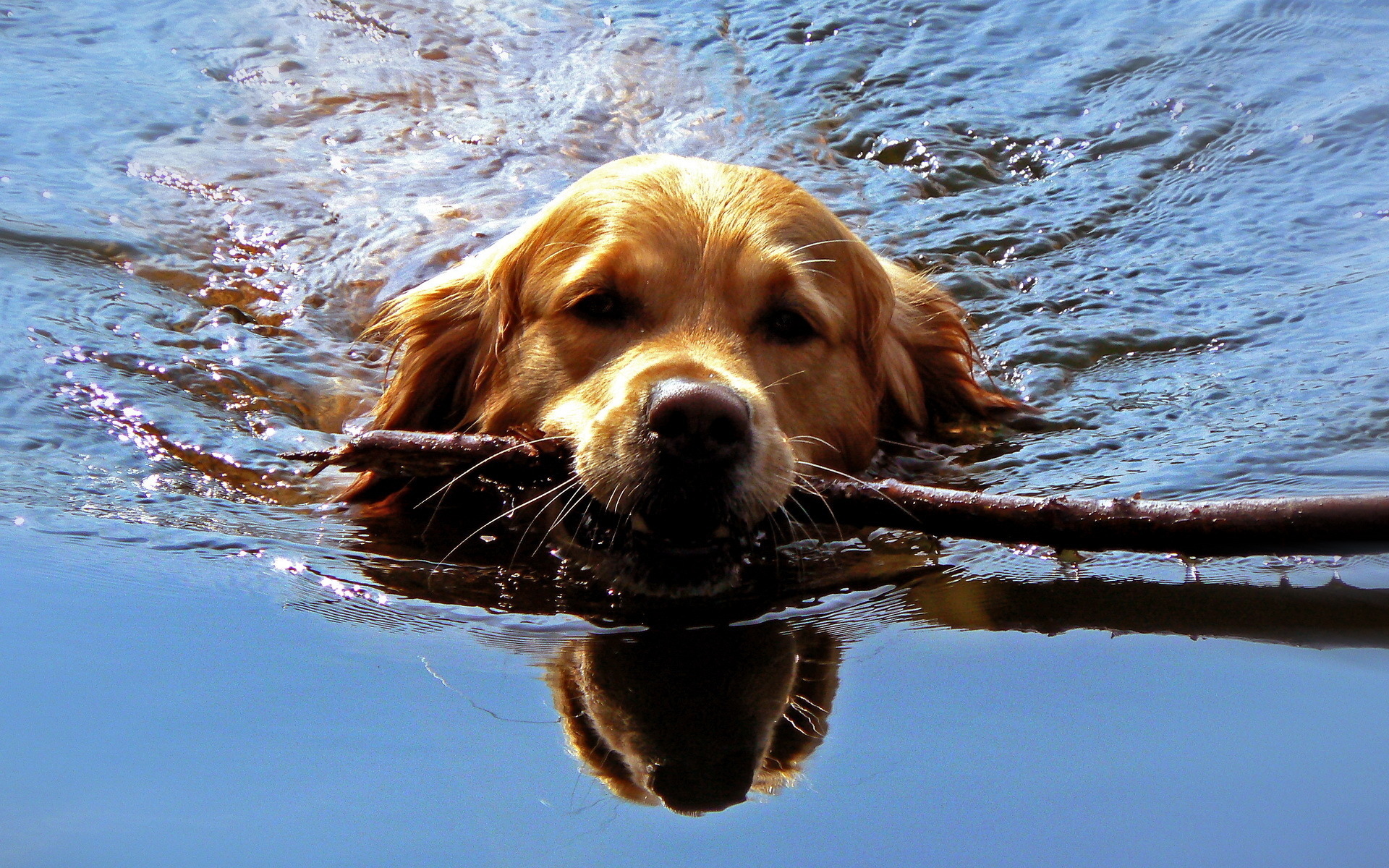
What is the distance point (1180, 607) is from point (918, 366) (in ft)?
6.60

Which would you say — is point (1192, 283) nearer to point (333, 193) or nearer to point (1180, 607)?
point (1180, 607)

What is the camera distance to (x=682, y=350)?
3803 millimetres

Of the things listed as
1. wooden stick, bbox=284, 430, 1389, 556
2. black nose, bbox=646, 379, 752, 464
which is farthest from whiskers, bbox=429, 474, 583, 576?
black nose, bbox=646, 379, 752, 464

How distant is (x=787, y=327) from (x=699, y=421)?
3.31ft

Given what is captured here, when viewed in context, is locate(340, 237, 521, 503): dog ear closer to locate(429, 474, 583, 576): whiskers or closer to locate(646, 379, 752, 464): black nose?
locate(429, 474, 583, 576): whiskers

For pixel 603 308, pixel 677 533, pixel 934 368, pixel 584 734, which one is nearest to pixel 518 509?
pixel 677 533

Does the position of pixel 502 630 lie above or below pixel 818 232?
below

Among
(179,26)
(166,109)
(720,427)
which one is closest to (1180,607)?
(720,427)

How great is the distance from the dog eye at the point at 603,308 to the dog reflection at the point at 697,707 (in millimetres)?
1161

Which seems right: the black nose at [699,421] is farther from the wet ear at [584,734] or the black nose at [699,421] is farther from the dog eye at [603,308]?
the dog eye at [603,308]

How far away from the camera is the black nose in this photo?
3248mm

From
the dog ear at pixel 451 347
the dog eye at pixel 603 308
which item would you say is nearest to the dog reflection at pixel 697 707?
the dog eye at pixel 603 308

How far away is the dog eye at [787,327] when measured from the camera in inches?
164

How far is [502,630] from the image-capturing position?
3164mm
